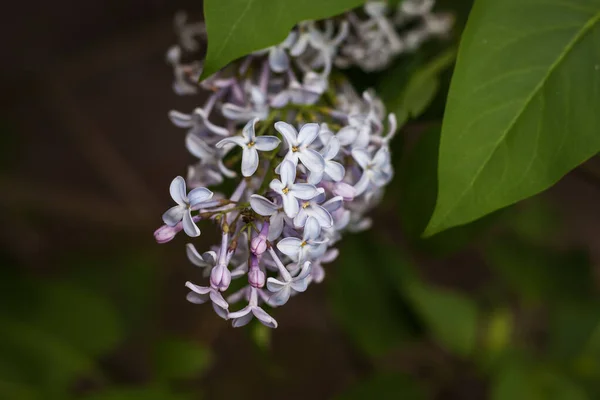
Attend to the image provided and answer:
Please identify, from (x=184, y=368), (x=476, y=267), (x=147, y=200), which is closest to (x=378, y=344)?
(x=184, y=368)

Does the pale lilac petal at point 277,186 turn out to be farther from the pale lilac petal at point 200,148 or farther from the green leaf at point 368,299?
the green leaf at point 368,299

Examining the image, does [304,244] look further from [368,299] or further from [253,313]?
[368,299]

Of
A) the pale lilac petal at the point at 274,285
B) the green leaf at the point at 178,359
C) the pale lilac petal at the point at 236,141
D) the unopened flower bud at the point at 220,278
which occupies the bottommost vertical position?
the green leaf at the point at 178,359

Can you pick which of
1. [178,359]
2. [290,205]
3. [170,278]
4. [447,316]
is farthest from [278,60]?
[170,278]

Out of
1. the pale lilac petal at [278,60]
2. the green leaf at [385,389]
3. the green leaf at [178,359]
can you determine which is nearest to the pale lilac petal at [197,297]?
the pale lilac petal at [278,60]

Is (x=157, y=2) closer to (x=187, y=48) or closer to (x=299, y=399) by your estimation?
(x=299, y=399)
